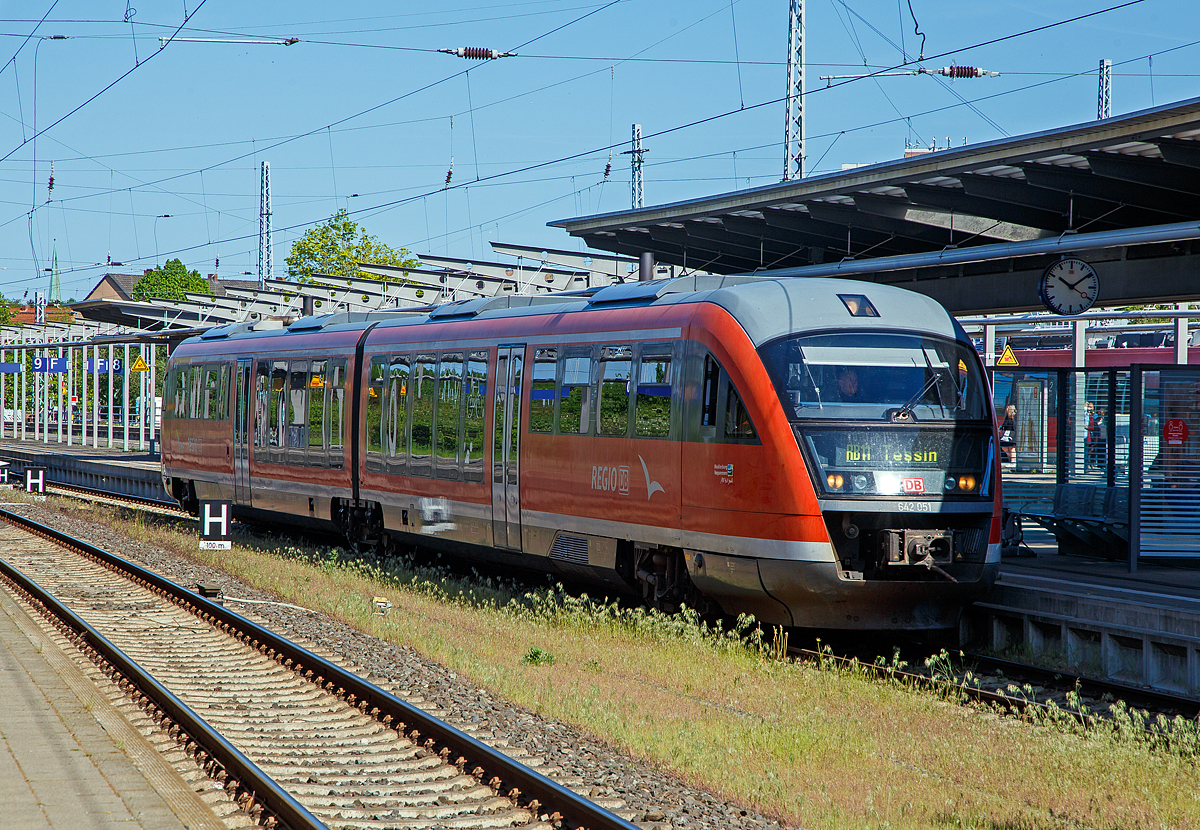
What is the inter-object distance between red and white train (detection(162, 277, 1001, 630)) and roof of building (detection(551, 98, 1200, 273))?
2.60 m

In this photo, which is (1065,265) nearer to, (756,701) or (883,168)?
(883,168)

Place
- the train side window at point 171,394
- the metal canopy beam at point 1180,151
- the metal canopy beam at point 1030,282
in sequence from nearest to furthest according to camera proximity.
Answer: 1. the metal canopy beam at point 1180,151
2. the metal canopy beam at point 1030,282
3. the train side window at point 171,394

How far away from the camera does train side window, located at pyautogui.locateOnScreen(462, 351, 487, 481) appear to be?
1435 cm

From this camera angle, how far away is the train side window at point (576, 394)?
12484mm

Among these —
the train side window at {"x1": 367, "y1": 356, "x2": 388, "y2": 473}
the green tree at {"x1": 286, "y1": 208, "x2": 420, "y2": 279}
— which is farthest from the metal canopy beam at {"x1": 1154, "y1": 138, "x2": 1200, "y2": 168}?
the green tree at {"x1": 286, "y1": 208, "x2": 420, "y2": 279}

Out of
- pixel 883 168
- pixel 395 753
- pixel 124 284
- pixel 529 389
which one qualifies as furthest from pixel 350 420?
pixel 124 284

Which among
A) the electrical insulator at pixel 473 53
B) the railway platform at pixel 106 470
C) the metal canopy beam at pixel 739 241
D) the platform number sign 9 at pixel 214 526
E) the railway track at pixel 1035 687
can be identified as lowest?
the railway track at pixel 1035 687

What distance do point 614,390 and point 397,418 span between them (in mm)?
4936

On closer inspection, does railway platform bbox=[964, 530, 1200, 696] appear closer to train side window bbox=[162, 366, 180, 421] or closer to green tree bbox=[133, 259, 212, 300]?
train side window bbox=[162, 366, 180, 421]

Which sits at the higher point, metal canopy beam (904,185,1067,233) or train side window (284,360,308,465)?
metal canopy beam (904,185,1067,233)

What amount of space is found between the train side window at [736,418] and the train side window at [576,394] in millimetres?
2224

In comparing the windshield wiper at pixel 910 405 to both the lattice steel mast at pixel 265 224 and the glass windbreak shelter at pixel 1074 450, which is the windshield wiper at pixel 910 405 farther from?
the lattice steel mast at pixel 265 224

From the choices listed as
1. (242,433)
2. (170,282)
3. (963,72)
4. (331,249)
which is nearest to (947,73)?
(963,72)

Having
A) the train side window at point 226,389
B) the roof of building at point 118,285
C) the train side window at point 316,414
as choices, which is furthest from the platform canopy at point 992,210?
the roof of building at point 118,285
